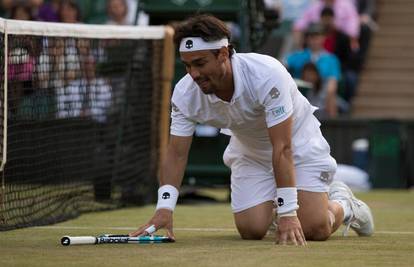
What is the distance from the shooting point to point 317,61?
16.7 meters

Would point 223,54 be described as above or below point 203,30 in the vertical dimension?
below

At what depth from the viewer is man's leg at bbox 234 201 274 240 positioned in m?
7.85

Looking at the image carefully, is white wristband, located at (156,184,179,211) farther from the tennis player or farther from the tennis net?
the tennis net

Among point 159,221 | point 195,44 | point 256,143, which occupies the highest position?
point 195,44

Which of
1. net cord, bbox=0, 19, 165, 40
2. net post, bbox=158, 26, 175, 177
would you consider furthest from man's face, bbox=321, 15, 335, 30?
net cord, bbox=0, 19, 165, 40

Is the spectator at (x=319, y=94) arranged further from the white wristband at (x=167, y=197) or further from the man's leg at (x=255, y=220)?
the white wristband at (x=167, y=197)

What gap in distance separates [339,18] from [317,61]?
209cm

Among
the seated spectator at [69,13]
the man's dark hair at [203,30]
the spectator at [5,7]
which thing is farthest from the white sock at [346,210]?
the spectator at [5,7]

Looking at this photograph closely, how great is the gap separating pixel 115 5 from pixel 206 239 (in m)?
8.81

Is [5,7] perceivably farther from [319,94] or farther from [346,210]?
[346,210]

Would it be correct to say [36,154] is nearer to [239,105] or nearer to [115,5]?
[239,105]

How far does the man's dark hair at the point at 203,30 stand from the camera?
7.14 metres

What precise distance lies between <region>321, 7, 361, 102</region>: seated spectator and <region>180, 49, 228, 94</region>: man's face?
10.9 metres

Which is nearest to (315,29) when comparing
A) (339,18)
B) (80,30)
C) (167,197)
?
(339,18)
